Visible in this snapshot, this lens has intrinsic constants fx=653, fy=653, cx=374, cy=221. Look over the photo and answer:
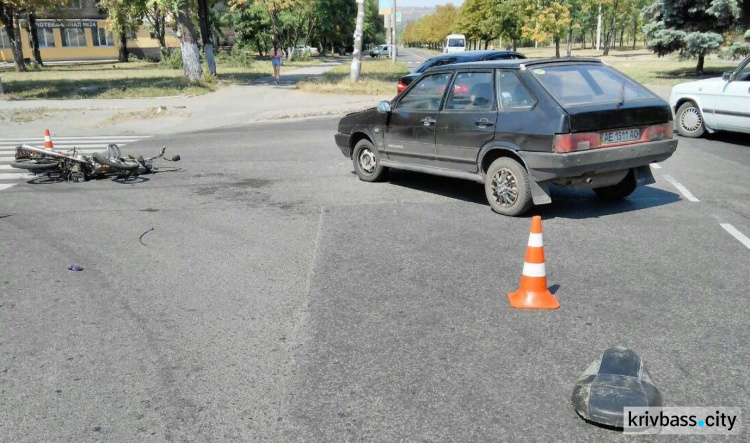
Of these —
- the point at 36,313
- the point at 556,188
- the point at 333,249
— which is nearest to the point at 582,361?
the point at 333,249

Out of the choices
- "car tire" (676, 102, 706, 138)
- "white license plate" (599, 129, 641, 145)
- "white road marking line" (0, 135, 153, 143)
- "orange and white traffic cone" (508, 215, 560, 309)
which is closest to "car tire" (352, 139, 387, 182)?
"white license plate" (599, 129, 641, 145)

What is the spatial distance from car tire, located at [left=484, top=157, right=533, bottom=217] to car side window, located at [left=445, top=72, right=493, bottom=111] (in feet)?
2.36

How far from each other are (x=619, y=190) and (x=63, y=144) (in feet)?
41.1

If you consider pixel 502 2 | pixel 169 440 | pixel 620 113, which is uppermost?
pixel 502 2

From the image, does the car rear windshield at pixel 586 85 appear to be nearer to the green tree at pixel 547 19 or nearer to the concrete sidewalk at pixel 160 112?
the concrete sidewalk at pixel 160 112

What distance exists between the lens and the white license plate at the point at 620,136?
6944mm

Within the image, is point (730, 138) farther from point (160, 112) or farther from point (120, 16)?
point (120, 16)

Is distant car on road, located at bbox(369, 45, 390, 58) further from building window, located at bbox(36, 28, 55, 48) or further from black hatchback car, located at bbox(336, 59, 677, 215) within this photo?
black hatchback car, located at bbox(336, 59, 677, 215)

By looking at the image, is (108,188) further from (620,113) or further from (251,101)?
(251,101)

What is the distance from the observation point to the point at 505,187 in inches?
290

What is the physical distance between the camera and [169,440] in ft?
10.5

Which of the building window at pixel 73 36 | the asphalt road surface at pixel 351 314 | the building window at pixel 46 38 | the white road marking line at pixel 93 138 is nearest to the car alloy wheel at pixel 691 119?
the asphalt road surface at pixel 351 314

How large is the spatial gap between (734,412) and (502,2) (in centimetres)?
6265

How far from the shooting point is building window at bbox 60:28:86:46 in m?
68.2
